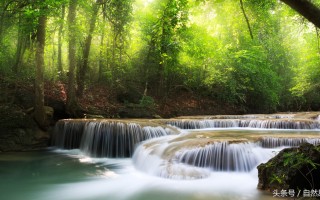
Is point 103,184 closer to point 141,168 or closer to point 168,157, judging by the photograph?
point 141,168

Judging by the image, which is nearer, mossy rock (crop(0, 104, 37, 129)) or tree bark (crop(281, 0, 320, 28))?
tree bark (crop(281, 0, 320, 28))

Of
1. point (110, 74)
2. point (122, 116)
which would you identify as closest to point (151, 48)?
point (110, 74)

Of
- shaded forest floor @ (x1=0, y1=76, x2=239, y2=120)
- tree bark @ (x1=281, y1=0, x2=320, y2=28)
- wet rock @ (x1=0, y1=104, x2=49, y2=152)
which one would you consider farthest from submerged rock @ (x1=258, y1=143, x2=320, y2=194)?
shaded forest floor @ (x1=0, y1=76, x2=239, y2=120)

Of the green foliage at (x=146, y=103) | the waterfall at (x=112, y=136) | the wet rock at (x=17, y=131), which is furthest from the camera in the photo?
the green foliage at (x=146, y=103)

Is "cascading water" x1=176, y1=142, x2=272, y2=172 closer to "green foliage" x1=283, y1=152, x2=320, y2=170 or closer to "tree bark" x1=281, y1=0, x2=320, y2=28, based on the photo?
"green foliage" x1=283, y1=152, x2=320, y2=170

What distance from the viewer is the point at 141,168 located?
8.36 metres

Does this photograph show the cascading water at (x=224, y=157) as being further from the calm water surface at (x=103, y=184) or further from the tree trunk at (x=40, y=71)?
the tree trunk at (x=40, y=71)

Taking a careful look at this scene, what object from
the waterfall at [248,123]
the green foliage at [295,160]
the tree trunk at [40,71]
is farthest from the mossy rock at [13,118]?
the green foliage at [295,160]

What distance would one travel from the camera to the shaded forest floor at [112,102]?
41.8 ft

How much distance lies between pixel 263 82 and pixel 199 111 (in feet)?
21.2

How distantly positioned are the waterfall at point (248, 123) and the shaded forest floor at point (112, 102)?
335cm

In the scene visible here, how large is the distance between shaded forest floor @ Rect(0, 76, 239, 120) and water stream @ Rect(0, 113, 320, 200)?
3.18 meters

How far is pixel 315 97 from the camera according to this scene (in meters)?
28.3

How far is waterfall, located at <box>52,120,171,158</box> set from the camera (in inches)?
425
